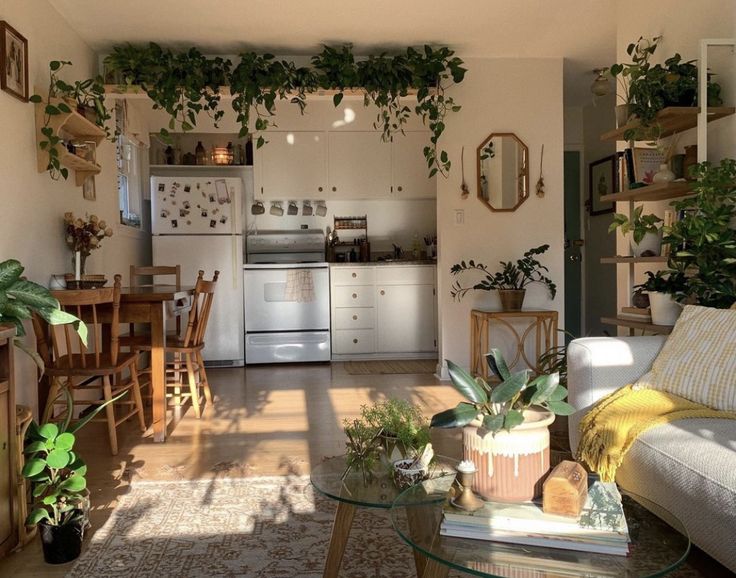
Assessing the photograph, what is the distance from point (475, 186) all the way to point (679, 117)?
82.0 inches

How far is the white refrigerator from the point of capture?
225 inches

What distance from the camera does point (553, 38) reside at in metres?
4.47

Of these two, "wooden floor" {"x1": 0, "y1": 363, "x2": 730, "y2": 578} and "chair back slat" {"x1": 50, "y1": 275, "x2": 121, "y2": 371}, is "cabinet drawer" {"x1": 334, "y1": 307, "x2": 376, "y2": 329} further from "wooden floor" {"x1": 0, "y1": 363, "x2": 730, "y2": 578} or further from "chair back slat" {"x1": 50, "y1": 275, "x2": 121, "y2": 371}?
"chair back slat" {"x1": 50, "y1": 275, "x2": 121, "y2": 371}

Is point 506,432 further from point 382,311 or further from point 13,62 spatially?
point 382,311

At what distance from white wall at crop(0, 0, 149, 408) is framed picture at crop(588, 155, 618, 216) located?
4367mm

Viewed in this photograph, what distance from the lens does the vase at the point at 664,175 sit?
2.96 m

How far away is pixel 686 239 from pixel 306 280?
3791mm

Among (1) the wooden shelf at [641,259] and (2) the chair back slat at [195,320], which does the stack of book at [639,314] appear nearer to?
(1) the wooden shelf at [641,259]

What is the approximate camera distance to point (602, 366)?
2256mm

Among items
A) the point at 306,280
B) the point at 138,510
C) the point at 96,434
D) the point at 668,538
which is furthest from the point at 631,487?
the point at 306,280

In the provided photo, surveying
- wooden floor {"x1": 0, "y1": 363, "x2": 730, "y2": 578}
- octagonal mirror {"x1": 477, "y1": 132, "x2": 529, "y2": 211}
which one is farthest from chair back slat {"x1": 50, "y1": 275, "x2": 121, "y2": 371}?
octagonal mirror {"x1": 477, "y1": 132, "x2": 529, "y2": 211}

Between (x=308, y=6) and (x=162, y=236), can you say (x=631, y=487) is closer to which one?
(x=308, y=6)

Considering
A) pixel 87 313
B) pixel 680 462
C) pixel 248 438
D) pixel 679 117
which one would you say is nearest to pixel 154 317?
pixel 87 313

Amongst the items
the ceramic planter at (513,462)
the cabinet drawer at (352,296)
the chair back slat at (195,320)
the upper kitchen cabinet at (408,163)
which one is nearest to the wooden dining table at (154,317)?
the chair back slat at (195,320)
